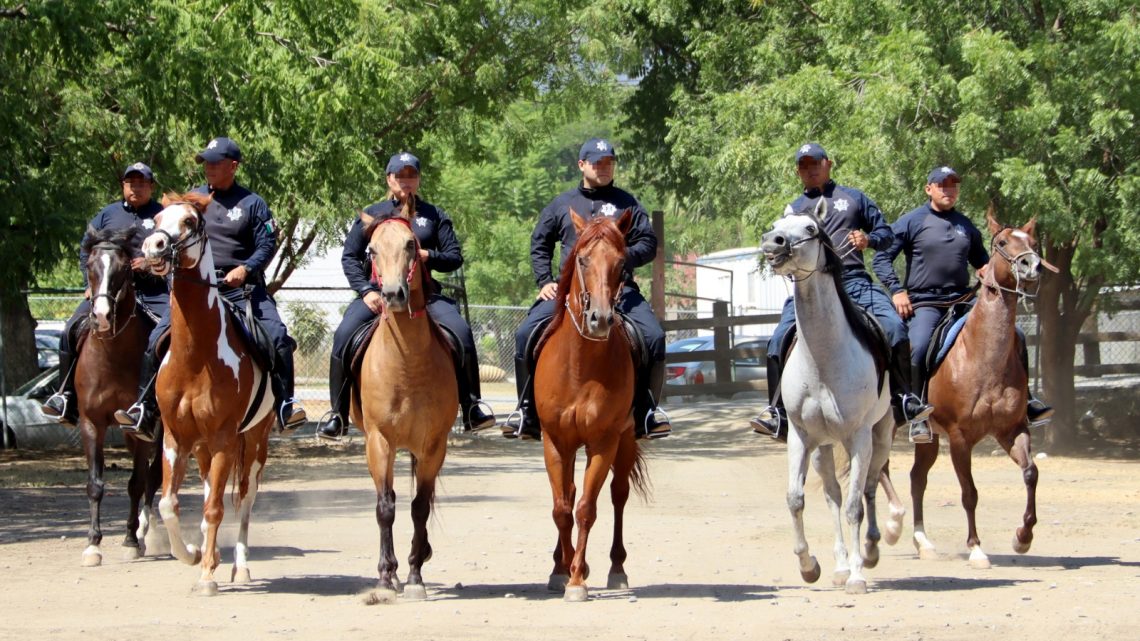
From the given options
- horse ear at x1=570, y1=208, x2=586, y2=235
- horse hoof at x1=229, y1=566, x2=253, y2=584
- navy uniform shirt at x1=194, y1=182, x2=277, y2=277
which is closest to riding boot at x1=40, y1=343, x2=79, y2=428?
navy uniform shirt at x1=194, y1=182, x2=277, y2=277

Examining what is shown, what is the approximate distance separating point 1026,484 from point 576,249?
453cm

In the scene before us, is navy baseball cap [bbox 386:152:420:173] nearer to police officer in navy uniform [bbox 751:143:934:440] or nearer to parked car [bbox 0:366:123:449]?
police officer in navy uniform [bbox 751:143:934:440]

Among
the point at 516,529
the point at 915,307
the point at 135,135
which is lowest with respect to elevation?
the point at 516,529

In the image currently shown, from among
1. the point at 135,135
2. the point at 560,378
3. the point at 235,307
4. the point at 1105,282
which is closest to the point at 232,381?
the point at 235,307

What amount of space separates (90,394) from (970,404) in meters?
7.46

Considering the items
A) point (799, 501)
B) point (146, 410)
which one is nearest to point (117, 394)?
point (146, 410)

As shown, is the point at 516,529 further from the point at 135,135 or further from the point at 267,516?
the point at 135,135

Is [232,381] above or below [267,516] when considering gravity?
above

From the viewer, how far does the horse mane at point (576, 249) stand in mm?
9773

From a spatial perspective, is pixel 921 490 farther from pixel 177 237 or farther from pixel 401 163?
pixel 177 237

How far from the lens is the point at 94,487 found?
12.4 metres

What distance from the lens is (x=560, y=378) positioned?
1012 cm

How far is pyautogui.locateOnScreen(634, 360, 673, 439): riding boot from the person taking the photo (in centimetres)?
1077

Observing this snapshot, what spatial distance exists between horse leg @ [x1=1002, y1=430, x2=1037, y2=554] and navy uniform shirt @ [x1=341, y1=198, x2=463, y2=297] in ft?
16.3
